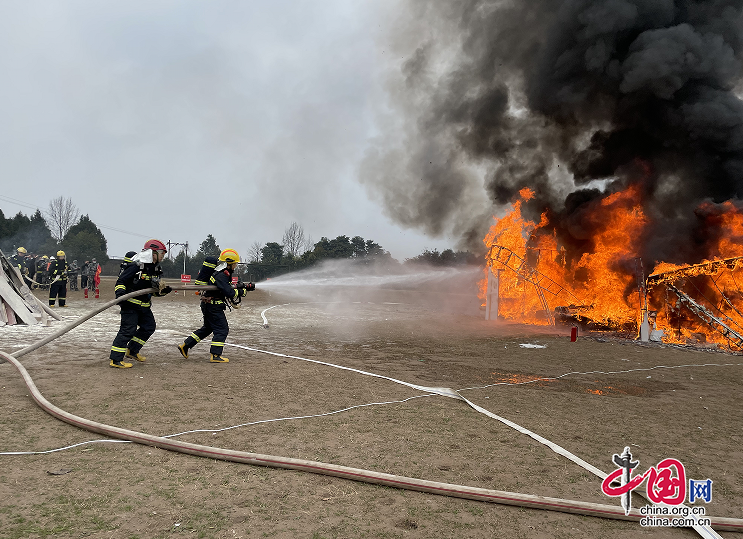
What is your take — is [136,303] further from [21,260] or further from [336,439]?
[21,260]

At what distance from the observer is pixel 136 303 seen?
7711mm

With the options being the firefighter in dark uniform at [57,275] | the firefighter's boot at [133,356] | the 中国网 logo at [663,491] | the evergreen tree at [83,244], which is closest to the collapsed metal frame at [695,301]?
the 中国网 logo at [663,491]

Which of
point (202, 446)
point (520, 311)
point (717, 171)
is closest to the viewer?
point (202, 446)

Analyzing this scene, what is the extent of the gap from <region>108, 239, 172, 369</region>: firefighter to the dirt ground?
384 mm

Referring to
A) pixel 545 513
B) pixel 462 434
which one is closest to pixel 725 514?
pixel 545 513

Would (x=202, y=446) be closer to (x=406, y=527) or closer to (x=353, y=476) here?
(x=353, y=476)

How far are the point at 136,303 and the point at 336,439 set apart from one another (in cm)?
502

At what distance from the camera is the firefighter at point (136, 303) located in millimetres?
7434

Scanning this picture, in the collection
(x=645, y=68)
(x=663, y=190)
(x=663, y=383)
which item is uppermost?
(x=645, y=68)

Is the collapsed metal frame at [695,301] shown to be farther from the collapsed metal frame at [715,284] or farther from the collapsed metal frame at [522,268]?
the collapsed metal frame at [522,268]

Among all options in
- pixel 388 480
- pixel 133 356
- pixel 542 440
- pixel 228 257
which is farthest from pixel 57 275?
pixel 542 440

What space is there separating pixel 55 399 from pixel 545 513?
17.8 ft

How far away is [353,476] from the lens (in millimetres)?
3480

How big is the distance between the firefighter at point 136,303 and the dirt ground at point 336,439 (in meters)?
0.38
